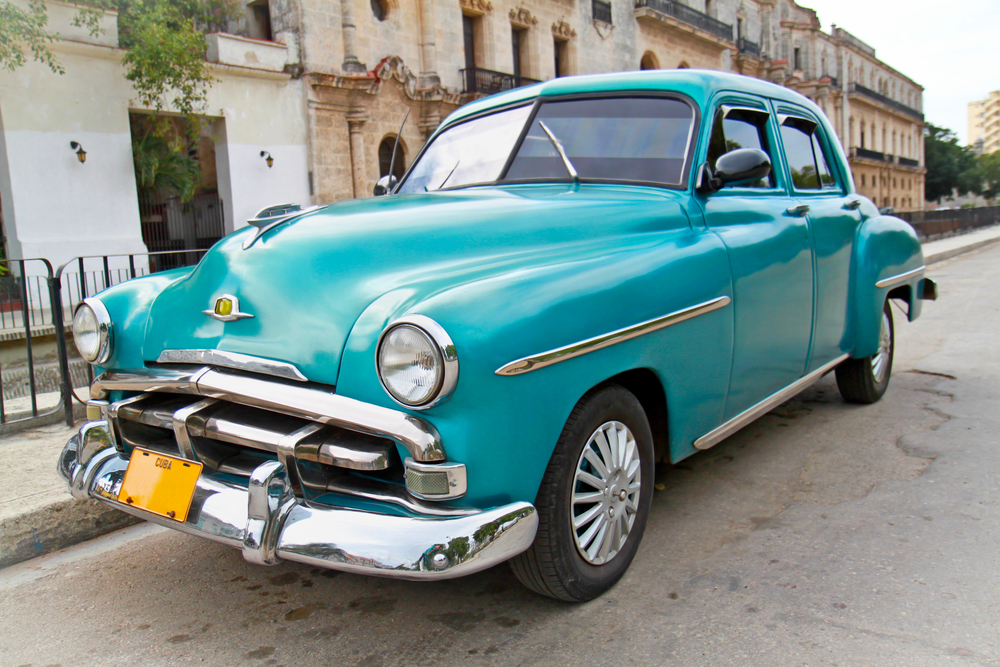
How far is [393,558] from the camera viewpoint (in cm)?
184

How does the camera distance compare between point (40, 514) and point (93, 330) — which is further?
point (40, 514)

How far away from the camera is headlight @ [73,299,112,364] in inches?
104

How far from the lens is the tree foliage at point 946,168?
7006 centimetres

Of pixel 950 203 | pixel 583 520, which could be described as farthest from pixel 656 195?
pixel 950 203

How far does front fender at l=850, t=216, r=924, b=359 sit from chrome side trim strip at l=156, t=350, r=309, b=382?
3.25 m

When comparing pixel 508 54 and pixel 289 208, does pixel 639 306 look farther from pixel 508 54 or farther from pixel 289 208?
pixel 508 54

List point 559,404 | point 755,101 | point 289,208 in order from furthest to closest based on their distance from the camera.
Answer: point 755,101, point 289,208, point 559,404

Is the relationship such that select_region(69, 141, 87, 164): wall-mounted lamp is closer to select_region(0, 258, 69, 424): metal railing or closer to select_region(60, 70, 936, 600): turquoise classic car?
select_region(0, 258, 69, 424): metal railing

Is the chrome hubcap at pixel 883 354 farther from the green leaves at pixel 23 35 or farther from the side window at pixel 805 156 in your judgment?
the green leaves at pixel 23 35

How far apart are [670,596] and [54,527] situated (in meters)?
2.50

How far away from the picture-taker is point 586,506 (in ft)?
7.83

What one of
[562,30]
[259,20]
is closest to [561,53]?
[562,30]

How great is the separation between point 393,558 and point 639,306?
1.11 m

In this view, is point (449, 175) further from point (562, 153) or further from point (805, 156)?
point (805, 156)
